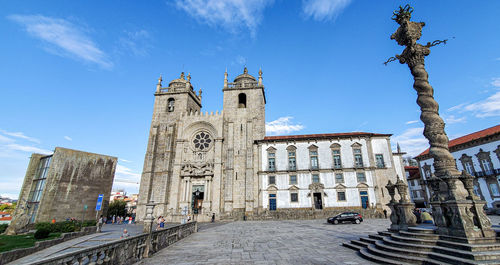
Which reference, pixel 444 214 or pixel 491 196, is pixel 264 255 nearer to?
pixel 444 214

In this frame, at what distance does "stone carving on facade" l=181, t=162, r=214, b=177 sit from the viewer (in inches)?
1215

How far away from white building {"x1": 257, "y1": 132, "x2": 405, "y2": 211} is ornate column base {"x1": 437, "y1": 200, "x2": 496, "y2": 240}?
835 inches

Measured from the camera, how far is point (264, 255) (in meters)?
8.26

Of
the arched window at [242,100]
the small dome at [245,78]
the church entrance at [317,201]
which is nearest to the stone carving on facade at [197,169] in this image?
the arched window at [242,100]

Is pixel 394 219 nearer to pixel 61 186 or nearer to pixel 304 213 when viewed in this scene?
pixel 304 213

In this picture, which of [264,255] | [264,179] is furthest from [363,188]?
[264,255]

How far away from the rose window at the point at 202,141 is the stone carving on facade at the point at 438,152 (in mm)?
27116

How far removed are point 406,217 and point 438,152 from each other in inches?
115

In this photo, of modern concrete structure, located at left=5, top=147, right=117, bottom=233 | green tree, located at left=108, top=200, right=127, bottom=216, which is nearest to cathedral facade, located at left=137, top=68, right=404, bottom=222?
modern concrete structure, located at left=5, top=147, right=117, bottom=233

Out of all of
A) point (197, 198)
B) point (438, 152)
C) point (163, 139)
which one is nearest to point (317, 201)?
point (197, 198)

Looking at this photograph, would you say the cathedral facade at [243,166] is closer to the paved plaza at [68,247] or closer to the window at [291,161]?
the window at [291,161]

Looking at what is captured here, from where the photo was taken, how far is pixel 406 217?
29.2ft

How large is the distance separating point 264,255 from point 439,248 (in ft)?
18.4

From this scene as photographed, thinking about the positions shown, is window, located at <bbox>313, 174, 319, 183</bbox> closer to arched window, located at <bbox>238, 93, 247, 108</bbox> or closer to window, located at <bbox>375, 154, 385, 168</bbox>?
window, located at <bbox>375, 154, 385, 168</bbox>
